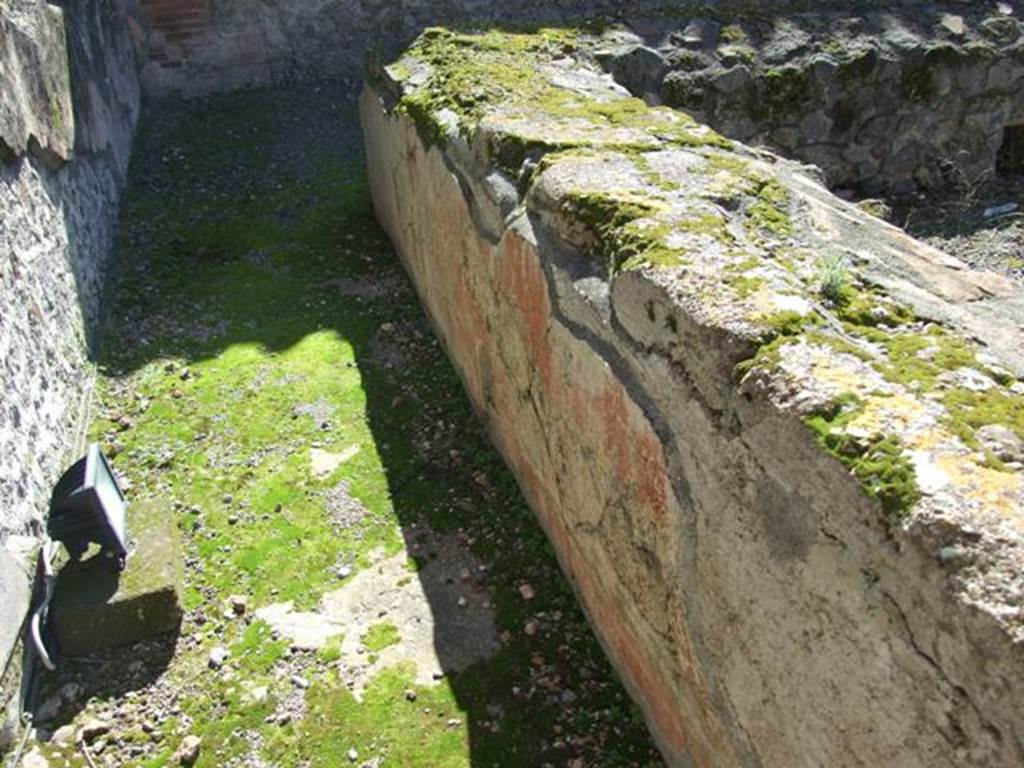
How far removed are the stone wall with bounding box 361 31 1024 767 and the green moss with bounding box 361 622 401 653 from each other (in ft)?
1.94

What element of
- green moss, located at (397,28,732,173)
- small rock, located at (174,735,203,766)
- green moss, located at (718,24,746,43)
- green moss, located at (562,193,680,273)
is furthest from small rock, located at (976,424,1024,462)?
Answer: green moss, located at (718,24,746,43)

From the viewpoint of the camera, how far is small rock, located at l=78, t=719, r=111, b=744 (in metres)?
2.55

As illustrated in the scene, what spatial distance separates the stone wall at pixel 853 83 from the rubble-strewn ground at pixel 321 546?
1.77 meters

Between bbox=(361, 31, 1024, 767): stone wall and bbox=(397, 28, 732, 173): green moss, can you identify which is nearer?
bbox=(361, 31, 1024, 767): stone wall

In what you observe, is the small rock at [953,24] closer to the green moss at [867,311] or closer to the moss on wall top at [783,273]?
the moss on wall top at [783,273]

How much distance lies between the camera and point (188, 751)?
2480mm

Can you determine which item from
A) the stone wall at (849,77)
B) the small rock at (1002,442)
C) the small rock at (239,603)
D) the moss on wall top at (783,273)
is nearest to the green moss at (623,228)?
the moss on wall top at (783,273)

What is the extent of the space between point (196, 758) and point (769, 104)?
368 centimetres

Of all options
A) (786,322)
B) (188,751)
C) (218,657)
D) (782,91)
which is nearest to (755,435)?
(786,322)

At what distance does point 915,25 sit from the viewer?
461 cm

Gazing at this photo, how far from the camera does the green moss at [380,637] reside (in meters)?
2.79

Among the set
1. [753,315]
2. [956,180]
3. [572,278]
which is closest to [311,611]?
[572,278]

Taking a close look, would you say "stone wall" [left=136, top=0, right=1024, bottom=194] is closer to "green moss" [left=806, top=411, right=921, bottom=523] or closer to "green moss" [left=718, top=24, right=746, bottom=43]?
"green moss" [left=718, top=24, right=746, bottom=43]

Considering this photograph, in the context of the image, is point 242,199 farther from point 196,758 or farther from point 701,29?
point 196,758
